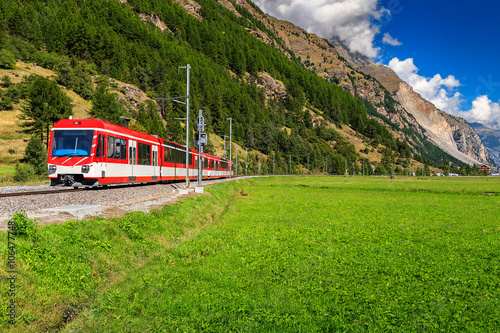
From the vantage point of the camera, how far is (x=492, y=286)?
6.88m

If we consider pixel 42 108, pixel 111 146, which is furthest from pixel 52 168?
pixel 42 108

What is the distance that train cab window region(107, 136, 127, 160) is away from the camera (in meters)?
23.0

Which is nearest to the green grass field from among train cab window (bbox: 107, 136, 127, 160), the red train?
the red train

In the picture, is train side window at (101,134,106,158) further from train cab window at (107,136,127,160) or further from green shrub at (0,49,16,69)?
green shrub at (0,49,16,69)

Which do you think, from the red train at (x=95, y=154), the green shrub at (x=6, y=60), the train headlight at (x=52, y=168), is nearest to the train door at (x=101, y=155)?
the red train at (x=95, y=154)

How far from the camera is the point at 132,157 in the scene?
26.7 meters

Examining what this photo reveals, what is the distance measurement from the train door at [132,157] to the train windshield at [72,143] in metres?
5.13

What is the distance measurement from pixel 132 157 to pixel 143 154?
7.58 feet

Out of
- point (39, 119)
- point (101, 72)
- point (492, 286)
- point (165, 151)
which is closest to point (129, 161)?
point (165, 151)

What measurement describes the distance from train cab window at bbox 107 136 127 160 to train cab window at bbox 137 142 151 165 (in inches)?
103

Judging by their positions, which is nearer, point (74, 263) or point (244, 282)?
point (74, 263)

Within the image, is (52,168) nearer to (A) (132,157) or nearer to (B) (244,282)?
(A) (132,157)

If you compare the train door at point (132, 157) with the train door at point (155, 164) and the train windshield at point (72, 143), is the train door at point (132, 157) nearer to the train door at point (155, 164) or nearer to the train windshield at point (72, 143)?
the train door at point (155, 164)

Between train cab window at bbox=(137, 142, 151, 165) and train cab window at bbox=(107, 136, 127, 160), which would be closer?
train cab window at bbox=(107, 136, 127, 160)
